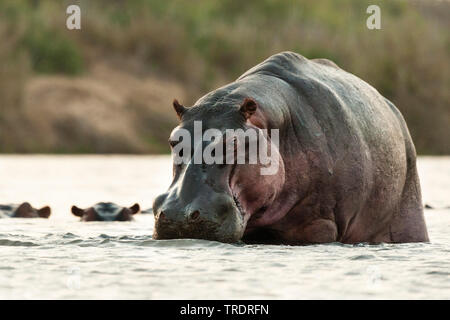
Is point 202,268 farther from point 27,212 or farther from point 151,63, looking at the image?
point 151,63

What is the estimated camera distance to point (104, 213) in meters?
9.07

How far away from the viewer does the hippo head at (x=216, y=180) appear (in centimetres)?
554

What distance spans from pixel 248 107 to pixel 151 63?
2141cm

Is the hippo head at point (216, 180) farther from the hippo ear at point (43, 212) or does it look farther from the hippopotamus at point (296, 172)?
the hippo ear at point (43, 212)

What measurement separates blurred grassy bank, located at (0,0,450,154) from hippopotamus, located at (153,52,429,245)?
1598cm

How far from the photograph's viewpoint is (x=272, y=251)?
19.0 ft

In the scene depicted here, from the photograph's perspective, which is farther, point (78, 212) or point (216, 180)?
point (78, 212)

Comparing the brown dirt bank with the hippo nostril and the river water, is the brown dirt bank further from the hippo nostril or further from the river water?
the hippo nostril

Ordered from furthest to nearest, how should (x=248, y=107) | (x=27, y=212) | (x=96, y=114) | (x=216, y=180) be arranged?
(x=96, y=114) < (x=27, y=212) < (x=248, y=107) < (x=216, y=180)

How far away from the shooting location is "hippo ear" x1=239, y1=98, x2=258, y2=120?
5.79 m

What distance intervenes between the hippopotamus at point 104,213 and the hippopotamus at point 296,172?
2.73 meters

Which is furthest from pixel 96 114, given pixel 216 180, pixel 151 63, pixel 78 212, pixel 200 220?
pixel 200 220
